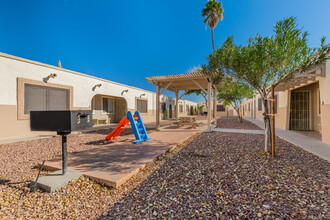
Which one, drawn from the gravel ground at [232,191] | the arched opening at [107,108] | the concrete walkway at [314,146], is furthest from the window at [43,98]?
the concrete walkway at [314,146]

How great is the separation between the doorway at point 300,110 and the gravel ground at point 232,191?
722 centimetres

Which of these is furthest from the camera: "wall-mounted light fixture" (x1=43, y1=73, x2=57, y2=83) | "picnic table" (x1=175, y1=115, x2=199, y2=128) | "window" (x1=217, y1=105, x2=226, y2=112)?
"window" (x1=217, y1=105, x2=226, y2=112)

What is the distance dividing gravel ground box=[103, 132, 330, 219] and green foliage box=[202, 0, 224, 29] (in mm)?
15952

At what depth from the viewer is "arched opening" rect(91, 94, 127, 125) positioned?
1208 cm

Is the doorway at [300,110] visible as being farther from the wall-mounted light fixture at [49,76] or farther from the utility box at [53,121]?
the wall-mounted light fixture at [49,76]

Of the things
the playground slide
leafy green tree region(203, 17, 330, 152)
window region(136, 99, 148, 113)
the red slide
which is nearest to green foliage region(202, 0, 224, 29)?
window region(136, 99, 148, 113)

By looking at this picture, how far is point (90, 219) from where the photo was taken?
5.94 feet

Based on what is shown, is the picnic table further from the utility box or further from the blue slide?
the utility box

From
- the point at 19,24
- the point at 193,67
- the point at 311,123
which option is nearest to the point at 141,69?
the point at 19,24

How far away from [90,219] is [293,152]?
5581 millimetres

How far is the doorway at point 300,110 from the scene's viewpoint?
9078 mm

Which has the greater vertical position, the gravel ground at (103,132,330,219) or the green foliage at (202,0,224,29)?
the green foliage at (202,0,224,29)

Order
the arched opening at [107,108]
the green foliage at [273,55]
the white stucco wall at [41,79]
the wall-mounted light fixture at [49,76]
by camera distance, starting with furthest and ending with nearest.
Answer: the arched opening at [107,108]
the wall-mounted light fixture at [49,76]
the white stucco wall at [41,79]
the green foliage at [273,55]

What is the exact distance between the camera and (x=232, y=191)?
236cm
